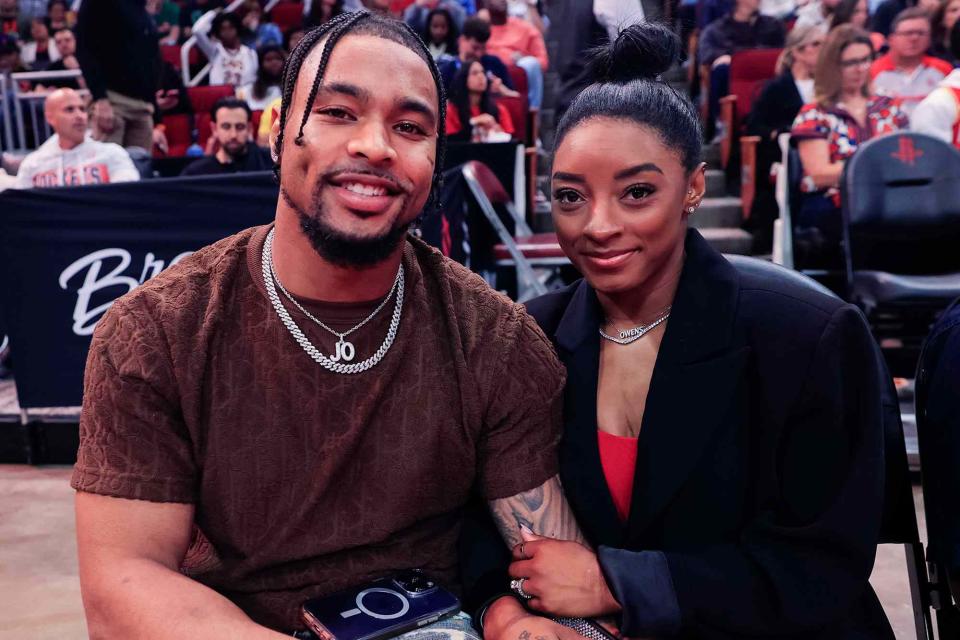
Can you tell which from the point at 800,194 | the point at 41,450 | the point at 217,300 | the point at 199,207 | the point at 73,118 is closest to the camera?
the point at 217,300

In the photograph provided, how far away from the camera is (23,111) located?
9.66 m

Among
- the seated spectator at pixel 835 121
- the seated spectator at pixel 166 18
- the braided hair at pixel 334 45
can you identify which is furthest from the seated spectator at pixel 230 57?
the braided hair at pixel 334 45

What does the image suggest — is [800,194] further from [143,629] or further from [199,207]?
[143,629]

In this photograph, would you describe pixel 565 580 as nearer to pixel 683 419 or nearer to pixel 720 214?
pixel 683 419

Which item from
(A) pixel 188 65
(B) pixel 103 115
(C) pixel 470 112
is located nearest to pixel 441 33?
(C) pixel 470 112

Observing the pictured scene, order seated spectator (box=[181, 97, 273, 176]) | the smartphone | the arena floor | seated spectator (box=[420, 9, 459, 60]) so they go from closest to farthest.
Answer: the smartphone
the arena floor
seated spectator (box=[181, 97, 273, 176])
seated spectator (box=[420, 9, 459, 60])

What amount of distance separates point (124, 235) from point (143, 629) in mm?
3048

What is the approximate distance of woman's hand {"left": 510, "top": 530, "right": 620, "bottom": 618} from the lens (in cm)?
158

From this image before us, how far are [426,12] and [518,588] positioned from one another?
814cm

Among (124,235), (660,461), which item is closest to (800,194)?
(124,235)

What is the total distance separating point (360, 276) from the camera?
1.71 m

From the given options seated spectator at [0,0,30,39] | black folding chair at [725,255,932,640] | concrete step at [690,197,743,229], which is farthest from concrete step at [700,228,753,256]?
seated spectator at [0,0,30,39]

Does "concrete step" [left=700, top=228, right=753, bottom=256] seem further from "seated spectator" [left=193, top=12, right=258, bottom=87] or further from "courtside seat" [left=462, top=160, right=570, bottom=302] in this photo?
"seated spectator" [left=193, top=12, right=258, bottom=87]

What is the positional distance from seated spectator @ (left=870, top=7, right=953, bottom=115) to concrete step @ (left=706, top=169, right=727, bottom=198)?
5.17ft
